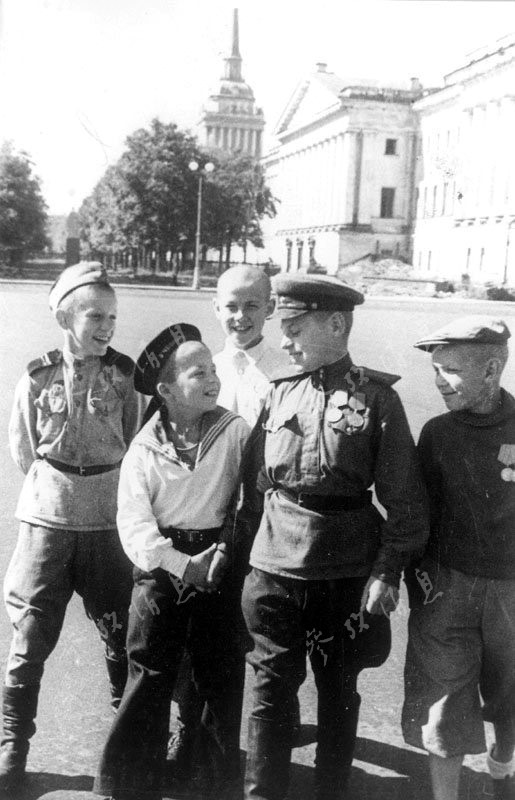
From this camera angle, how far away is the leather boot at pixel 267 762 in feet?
7.48

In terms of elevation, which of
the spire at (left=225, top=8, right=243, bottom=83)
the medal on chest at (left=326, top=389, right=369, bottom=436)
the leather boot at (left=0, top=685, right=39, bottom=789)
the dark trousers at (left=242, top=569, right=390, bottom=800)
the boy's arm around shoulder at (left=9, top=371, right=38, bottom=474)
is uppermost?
the spire at (left=225, top=8, right=243, bottom=83)

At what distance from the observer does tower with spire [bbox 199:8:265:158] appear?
116 inches

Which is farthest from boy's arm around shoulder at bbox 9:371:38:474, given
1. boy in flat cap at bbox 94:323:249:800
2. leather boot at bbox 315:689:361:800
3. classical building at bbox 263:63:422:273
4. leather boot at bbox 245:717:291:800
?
classical building at bbox 263:63:422:273

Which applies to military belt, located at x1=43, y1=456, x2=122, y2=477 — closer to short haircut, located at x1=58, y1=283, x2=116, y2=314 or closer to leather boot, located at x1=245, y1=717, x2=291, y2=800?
short haircut, located at x1=58, y1=283, x2=116, y2=314

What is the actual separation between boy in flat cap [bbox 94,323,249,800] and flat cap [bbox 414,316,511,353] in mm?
618

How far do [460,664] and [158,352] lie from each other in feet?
3.99

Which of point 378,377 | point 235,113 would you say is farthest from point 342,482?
point 235,113

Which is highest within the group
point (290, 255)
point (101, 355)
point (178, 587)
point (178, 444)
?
point (290, 255)

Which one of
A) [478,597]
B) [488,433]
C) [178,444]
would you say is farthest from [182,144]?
[478,597]

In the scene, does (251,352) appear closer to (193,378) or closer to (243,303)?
(243,303)

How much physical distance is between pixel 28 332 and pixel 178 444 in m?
5.96

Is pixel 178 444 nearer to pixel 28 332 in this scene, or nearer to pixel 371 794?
Result: pixel 371 794

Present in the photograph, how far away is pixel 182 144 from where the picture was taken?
3.47 metres

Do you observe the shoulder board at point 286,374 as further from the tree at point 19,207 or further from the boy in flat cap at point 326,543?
the tree at point 19,207
